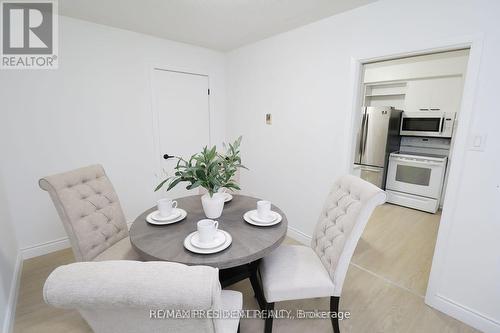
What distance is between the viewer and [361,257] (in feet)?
7.91

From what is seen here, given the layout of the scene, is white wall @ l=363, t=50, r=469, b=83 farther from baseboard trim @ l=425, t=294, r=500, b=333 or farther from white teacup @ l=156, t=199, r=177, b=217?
white teacup @ l=156, t=199, r=177, b=217

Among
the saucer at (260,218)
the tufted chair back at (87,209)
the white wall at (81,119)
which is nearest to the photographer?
the tufted chair back at (87,209)

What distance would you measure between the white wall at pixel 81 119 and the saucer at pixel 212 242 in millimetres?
1927

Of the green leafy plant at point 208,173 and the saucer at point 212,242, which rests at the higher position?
the green leafy plant at point 208,173

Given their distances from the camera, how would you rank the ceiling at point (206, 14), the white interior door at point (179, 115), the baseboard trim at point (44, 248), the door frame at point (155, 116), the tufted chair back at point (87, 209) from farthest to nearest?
1. the white interior door at point (179, 115)
2. the door frame at point (155, 116)
3. the baseboard trim at point (44, 248)
4. the ceiling at point (206, 14)
5. the tufted chair back at point (87, 209)

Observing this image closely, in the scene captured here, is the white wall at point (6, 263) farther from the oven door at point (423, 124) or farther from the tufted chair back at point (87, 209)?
the oven door at point (423, 124)

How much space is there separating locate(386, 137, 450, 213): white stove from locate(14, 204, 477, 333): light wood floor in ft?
3.03

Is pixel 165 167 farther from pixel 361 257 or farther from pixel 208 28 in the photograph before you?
pixel 361 257

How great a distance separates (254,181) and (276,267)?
1.90 meters

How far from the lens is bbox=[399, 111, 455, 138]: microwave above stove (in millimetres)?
3439

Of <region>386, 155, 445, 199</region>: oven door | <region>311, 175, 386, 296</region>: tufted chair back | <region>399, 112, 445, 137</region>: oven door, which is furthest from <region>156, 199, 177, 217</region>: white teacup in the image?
<region>399, 112, 445, 137</region>: oven door

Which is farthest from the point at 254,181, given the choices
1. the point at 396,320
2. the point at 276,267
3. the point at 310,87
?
the point at 396,320

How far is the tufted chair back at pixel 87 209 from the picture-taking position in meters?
1.42

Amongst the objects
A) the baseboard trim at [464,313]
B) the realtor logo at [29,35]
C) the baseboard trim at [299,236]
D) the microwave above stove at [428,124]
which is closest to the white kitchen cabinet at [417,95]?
the microwave above stove at [428,124]
